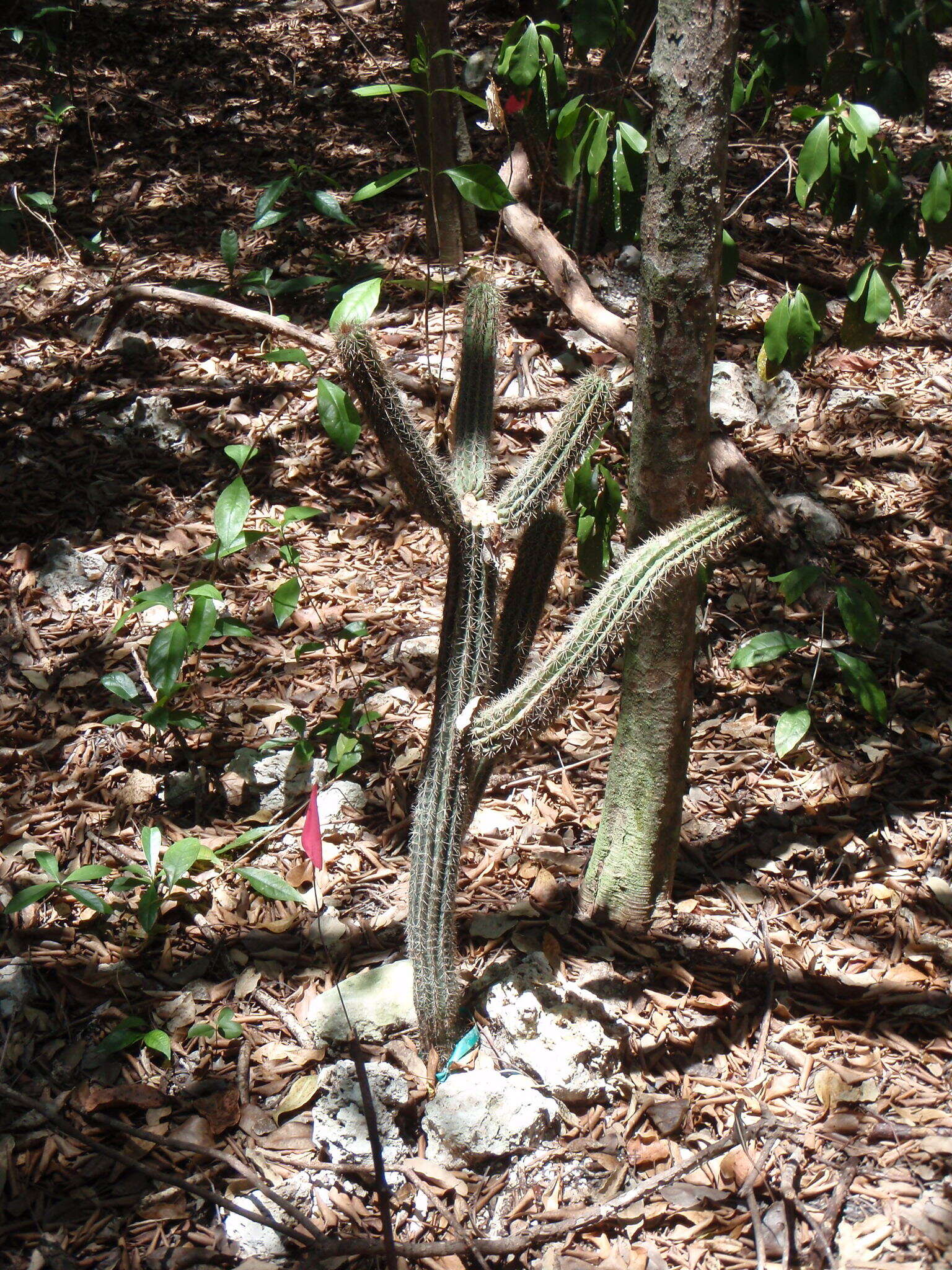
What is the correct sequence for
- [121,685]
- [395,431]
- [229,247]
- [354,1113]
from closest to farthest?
[395,431]
[354,1113]
[121,685]
[229,247]

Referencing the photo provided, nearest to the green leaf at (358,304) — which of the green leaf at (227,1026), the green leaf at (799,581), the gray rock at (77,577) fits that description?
the green leaf at (799,581)

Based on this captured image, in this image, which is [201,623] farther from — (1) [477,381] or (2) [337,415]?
(1) [477,381]

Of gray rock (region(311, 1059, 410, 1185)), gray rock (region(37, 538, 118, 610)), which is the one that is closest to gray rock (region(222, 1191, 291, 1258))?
gray rock (region(311, 1059, 410, 1185))

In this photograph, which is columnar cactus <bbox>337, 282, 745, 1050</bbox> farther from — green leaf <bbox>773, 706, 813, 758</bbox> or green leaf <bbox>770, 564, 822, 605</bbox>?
green leaf <bbox>773, 706, 813, 758</bbox>

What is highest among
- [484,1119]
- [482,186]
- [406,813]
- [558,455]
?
[482,186]

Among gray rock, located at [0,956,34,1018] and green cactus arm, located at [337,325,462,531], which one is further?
gray rock, located at [0,956,34,1018]

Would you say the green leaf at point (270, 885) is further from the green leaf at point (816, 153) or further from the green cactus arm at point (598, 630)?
the green leaf at point (816, 153)

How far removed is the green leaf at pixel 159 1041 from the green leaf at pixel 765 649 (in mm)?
1617

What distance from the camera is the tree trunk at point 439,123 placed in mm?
4129

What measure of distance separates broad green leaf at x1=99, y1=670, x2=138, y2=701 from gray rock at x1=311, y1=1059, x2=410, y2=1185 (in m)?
1.22

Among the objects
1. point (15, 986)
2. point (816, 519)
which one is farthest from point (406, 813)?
point (816, 519)

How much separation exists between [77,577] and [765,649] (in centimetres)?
242

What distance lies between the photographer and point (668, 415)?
6.55 ft

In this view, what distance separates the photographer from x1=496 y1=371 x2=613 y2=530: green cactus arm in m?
2.02
